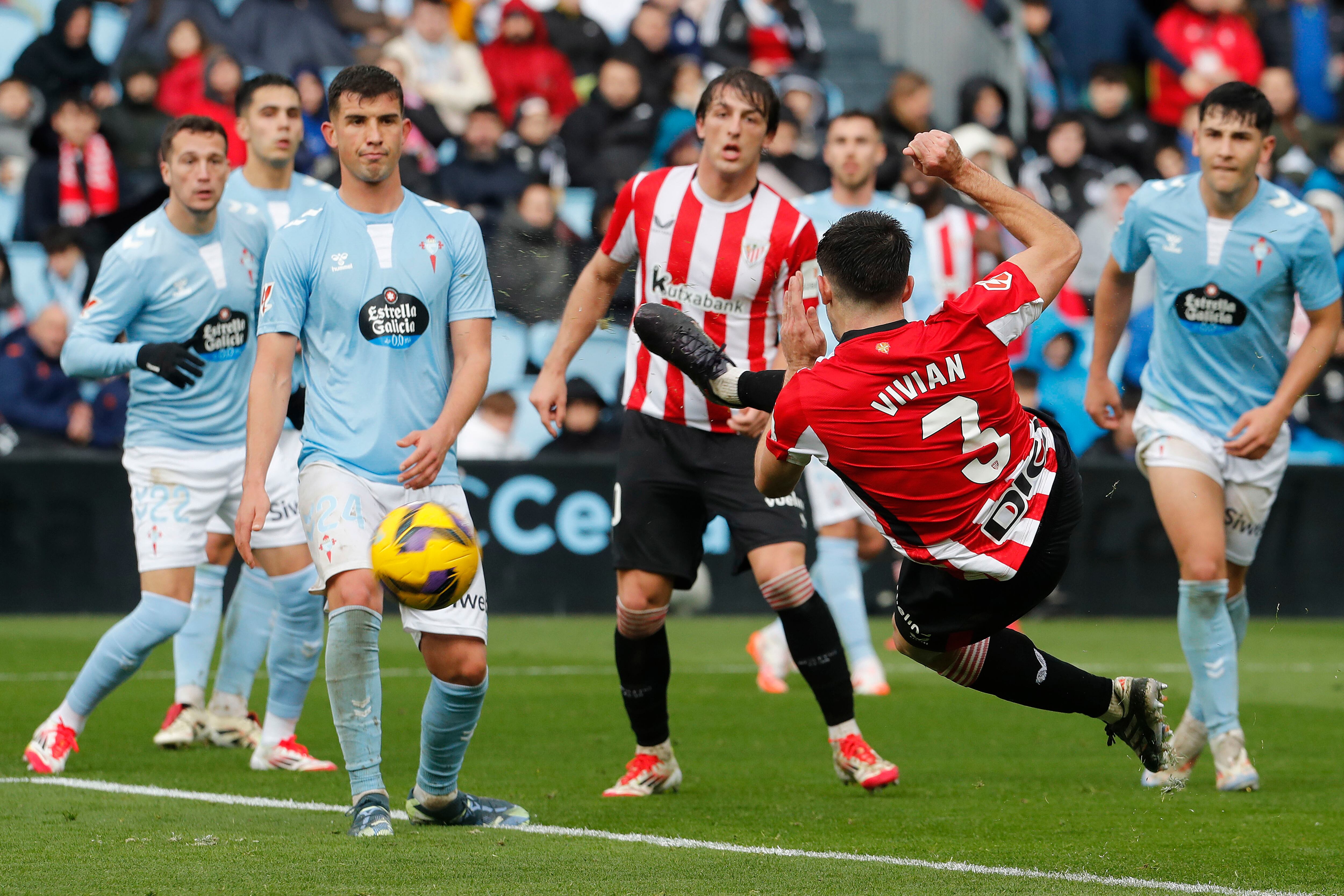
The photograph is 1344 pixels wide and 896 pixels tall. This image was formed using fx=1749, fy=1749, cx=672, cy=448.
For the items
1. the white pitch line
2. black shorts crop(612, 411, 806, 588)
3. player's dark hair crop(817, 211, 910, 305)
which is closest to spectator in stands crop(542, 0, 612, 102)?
black shorts crop(612, 411, 806, 588)

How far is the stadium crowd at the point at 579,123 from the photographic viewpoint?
13844mm

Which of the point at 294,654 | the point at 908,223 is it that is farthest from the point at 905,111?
the point at 294,654

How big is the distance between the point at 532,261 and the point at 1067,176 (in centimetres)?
654

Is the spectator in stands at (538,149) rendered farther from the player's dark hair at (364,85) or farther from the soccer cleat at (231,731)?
the player's dark hair at (364,85)

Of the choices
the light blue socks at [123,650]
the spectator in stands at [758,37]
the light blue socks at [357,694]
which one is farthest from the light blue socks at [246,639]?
the spectator in stands at [758,37]

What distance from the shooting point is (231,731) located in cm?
770

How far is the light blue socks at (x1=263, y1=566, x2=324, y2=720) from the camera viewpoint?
7.03 meters

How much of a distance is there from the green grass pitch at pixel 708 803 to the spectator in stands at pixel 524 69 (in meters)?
7.92

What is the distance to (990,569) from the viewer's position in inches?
195

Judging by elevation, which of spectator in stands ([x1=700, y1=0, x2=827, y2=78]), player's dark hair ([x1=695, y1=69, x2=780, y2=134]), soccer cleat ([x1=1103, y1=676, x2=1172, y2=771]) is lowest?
soccer cleat ([x1=1103, y1=676, x2=1172, y2=771])

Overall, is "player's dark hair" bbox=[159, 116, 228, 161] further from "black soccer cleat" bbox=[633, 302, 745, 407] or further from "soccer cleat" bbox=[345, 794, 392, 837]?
"soccer cleat" bbox=[345, 794, 392, 837]

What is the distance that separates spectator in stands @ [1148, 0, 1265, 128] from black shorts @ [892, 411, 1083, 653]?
1429 cm

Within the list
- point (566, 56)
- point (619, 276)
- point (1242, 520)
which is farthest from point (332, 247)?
point (566, 56)

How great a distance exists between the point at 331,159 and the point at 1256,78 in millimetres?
10083
